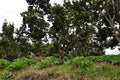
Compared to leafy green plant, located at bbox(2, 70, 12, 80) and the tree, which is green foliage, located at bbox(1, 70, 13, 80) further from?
the tree

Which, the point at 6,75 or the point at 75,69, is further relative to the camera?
the point at 6,75

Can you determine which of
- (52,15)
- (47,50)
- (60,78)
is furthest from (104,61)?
(47,50)

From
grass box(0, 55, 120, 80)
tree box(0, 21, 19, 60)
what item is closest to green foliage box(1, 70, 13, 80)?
grass box(0, 55, 120, 80)

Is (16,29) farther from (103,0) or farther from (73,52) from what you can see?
(103,0)

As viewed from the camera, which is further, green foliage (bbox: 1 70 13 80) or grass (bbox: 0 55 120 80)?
green foliage (bbox: 1 70 13 80)

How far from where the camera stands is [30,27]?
105 ft

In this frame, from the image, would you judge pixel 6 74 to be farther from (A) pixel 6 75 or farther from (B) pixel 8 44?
(B) pixel 8 44

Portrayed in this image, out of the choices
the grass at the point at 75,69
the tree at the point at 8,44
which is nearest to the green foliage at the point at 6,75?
the grass at the point at 75,69

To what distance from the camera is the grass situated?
1496 centimetres

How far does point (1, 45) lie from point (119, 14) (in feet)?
58.1

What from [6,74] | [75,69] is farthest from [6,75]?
[75,69]

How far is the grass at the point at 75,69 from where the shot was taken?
14961 millimetres

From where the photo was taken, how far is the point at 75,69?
1594cm

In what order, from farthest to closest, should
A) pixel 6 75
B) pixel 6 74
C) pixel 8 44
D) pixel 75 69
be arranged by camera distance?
pixel 8 44
pixel 6 74
pixel 6 75
pixel 75 69
